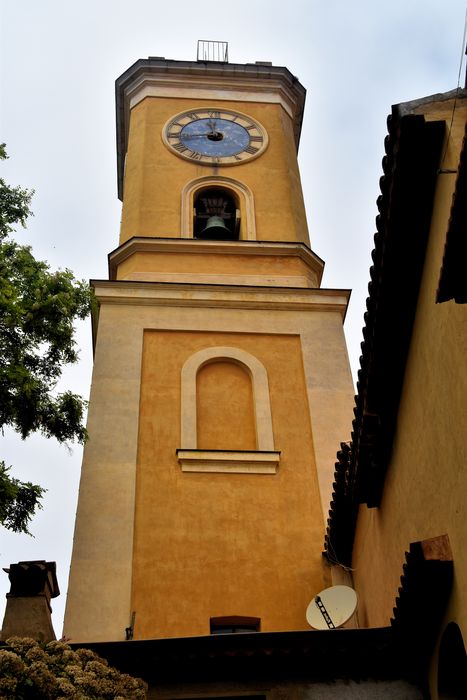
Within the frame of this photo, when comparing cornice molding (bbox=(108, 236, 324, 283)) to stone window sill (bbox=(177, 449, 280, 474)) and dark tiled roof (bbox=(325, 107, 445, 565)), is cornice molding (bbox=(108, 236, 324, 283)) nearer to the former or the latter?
stone window sill (bbox=(177, 449, 280, 474))

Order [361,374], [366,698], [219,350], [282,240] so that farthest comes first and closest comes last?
[282,240]
[219,350]
[361,374]
[366,698]

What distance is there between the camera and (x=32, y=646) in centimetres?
756

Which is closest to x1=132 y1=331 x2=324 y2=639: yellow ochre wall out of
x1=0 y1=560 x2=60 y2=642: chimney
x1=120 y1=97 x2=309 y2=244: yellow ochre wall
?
x1=0 y1=560 x2=60 y2=642: chimney

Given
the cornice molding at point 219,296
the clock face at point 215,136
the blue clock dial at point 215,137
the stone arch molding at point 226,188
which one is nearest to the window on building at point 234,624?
the cornice molding at point 219,296

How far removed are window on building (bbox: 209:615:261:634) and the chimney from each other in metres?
3.02

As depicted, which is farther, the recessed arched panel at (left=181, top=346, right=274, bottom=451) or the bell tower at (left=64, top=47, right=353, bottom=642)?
the recessed arched panel at (left=181, top=346, right=274, bottom=451)

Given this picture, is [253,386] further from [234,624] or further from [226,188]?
[226,188]

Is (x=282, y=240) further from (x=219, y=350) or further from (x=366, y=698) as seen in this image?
(x=366, y=698)

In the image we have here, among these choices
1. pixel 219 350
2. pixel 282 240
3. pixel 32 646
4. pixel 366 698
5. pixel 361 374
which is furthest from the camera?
pixel 282 240

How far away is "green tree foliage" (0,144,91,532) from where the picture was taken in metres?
9.78

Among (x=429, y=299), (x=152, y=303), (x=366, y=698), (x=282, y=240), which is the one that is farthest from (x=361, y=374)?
(x=282, y=240)

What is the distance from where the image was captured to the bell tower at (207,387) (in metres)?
12.8

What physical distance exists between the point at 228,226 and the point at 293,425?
6.21 metres

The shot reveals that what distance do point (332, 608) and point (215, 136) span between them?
13.2 metres
